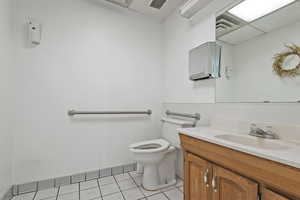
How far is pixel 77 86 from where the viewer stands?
5.52 feet

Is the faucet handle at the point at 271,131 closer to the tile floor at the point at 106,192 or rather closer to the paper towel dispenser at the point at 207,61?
the paper towel dispenser at the point at 207,61

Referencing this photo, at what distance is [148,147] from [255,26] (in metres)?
1.55

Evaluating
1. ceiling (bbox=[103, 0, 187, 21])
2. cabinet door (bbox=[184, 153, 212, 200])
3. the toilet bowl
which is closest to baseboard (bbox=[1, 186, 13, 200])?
the toilet bowl

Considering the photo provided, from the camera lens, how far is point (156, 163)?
5.10 feet

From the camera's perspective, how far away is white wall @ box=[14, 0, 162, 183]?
1479mm

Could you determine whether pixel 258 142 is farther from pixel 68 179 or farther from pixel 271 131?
pixel 68 179

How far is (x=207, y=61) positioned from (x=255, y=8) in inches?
20.6

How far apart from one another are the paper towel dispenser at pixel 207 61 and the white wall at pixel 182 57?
84 millimetres

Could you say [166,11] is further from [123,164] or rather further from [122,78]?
[123,164]

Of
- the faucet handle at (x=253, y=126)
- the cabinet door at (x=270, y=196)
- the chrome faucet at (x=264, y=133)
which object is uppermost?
the faucet handle at (x=253, y=126)

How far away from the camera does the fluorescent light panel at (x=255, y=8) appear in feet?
3.39

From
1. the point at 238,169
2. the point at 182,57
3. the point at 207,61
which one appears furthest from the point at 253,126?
the point at 182,57

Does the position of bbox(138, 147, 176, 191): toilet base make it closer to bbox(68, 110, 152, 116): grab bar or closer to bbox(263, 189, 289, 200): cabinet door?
bbox(68, 110, 152, 116): grab bar

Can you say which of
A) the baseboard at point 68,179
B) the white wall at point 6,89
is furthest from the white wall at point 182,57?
the white wall at point 6,89
